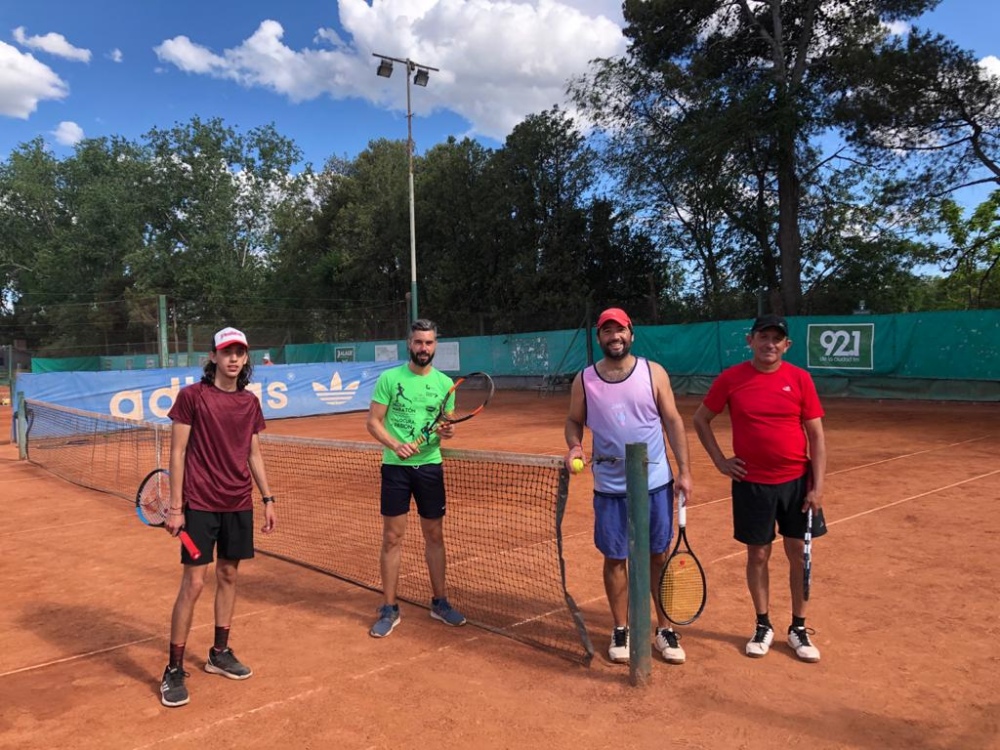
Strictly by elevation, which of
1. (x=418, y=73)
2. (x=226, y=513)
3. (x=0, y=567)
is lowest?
(x=0, y=567)

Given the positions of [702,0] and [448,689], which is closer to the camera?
[448,689]

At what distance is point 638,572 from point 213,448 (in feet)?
7.32

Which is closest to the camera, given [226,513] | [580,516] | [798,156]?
[226,513]

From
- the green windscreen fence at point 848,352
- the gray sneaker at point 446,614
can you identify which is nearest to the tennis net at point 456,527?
the gray sneaker at point 446,614

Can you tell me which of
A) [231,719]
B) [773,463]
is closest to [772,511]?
[773,463]

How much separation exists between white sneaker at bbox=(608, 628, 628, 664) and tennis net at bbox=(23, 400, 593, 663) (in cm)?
12

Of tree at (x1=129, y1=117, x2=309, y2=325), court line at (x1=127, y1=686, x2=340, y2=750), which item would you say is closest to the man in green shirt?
court line at (x1=127, y1=686, x2=340, y2=750)

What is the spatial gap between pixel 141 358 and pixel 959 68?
32283 mm

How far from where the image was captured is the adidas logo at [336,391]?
62.7 ft

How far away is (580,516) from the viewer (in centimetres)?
701

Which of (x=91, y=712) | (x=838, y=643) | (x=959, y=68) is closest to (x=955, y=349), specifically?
(x=959, y=68)

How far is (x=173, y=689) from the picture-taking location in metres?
3.45

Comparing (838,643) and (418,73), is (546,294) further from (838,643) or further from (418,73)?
(838,643)

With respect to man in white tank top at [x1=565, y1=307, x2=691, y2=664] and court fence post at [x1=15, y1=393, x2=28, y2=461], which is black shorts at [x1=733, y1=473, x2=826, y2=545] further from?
court fence post at [x1=15, y1=393, x2=28, y2=461]
